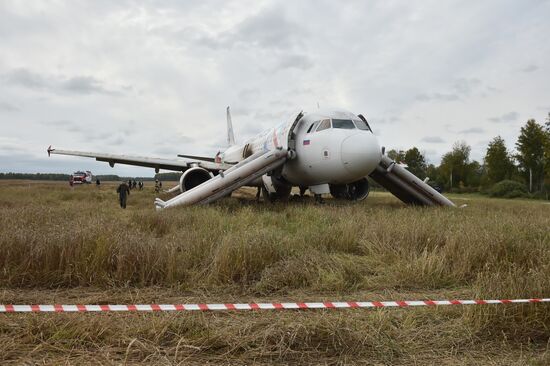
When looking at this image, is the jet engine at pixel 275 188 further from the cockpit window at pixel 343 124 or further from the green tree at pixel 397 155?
the green tree at pixel 397 155

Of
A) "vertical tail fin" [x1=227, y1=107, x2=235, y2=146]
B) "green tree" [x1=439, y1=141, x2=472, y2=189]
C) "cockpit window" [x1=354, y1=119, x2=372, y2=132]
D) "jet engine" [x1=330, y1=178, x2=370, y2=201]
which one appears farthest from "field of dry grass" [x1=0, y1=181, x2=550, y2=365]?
"green tree" [x1=439, y1=141, x2=472, y2=189]

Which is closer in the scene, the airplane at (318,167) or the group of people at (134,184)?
the airplane at (318,167)

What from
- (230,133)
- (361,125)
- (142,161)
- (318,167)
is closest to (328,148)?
(318,167)

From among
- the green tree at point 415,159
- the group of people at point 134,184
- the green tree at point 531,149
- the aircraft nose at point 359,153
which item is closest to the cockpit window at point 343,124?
the aircraft nose at point 359,153

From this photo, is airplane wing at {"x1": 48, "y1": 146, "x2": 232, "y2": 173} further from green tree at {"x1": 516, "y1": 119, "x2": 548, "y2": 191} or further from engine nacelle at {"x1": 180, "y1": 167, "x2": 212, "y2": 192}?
green tree at {"x1": 516, "y1": 119, "x2": 548, "y2": 191}

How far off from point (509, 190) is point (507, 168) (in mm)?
16219

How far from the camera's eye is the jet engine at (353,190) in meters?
16.6

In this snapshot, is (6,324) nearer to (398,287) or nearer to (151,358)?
(151,358)

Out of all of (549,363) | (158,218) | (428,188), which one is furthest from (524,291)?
(428,188)

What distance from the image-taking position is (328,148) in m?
12.4

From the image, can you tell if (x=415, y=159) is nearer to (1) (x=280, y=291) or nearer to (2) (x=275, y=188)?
(2) (x=275, y=188)

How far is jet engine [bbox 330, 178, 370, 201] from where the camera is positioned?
16.6 metres

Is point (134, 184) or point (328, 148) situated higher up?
point (328, 148)

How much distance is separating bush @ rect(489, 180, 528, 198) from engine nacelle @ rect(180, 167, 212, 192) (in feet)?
118
